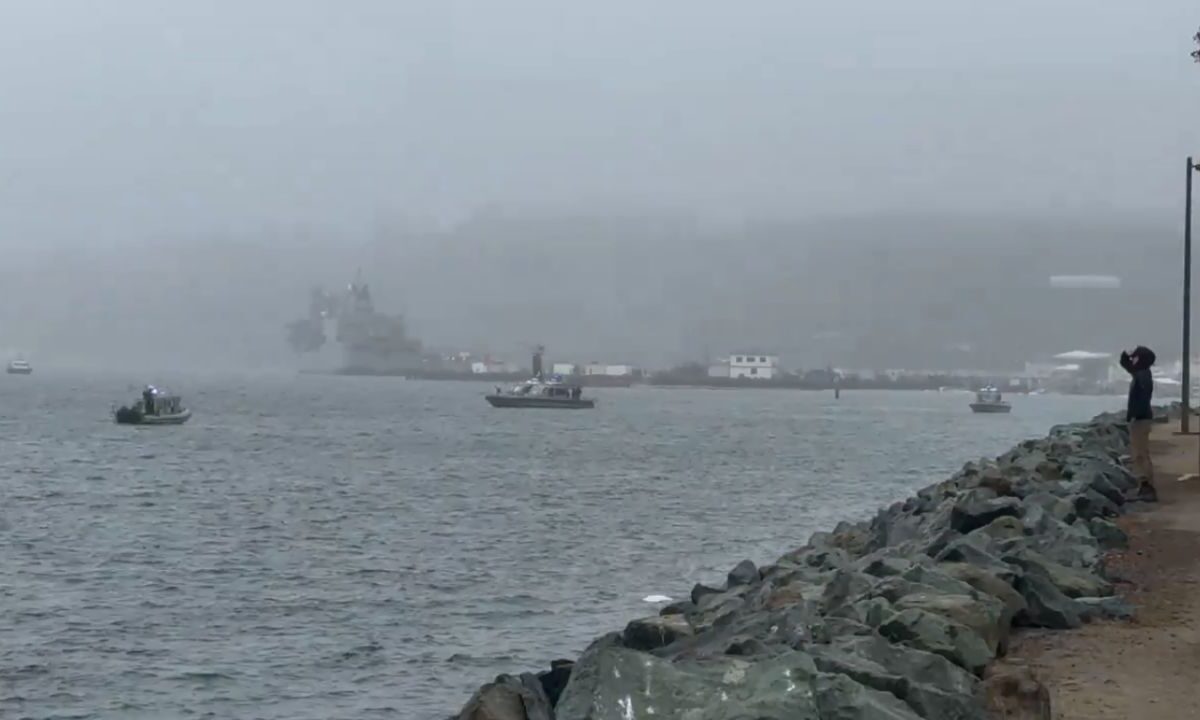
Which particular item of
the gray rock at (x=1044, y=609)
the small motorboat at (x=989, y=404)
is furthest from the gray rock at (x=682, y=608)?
the small motorboat at (x=989, y=404)

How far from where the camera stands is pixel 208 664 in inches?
549

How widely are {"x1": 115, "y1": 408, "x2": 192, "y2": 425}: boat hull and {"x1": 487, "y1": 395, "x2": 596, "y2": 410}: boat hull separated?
35.6 m

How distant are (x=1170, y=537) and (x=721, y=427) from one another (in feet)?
228

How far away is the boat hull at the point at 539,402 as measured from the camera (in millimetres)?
105375

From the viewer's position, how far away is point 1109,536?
11008 mm

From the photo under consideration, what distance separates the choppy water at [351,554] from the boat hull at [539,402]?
48.5 metres

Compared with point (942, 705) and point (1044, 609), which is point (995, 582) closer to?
point (1044, 609)

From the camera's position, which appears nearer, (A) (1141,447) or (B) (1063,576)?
(B) (1063,576)

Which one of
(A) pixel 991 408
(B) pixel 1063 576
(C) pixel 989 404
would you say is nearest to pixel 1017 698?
(B) pixel 1063 576

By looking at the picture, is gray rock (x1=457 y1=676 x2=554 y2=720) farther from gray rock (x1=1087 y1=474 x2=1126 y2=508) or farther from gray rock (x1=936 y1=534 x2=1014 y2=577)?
gray rock (x1=1087 y1=474 x2=1126 y2=508)

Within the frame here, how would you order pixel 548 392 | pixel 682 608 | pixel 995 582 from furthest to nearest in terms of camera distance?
1. pixel 548 392
2. pixel 682 608
3. pixel 995 582

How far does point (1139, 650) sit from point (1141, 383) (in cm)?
645

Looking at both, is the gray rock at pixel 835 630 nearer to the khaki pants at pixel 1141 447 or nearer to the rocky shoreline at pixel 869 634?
the rocky shoreline at pixel 869 634

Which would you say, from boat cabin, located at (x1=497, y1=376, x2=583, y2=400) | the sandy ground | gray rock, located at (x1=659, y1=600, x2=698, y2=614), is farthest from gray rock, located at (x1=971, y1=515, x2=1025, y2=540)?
boat cabin, located at (x1=497, y1=376, x2=583, y2=400)
